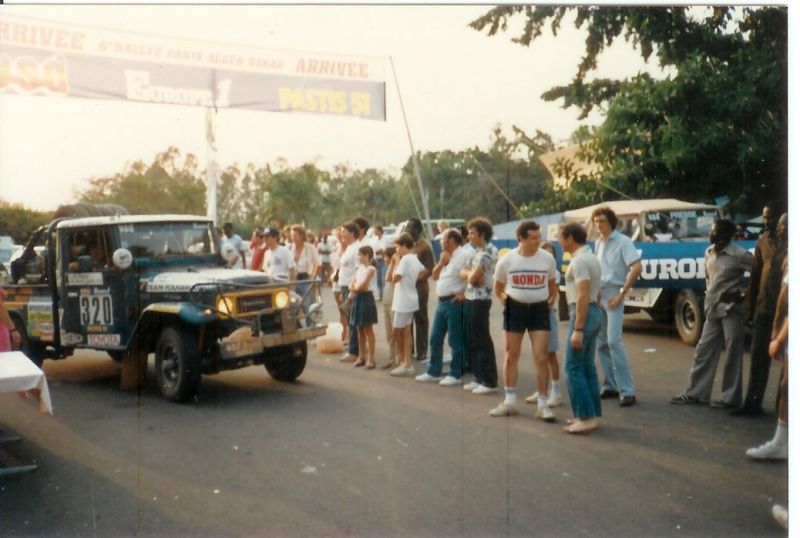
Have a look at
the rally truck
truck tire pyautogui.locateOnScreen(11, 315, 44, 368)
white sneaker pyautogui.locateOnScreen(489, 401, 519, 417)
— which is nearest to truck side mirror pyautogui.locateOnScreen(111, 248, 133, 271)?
the rally truck

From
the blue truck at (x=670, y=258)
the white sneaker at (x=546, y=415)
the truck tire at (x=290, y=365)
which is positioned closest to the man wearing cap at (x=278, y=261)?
the truck tire at (x=290, y=365)

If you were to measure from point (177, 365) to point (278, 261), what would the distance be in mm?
1964

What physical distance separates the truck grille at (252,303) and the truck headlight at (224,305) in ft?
0.28

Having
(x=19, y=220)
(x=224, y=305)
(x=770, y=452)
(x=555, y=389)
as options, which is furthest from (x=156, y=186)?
(x=770, y=452)

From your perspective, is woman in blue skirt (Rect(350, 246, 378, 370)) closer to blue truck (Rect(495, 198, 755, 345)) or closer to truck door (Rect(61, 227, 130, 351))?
blue truck (Rect(495, 198, 755, 345))

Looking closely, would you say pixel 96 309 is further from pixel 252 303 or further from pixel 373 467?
pixel 373 467

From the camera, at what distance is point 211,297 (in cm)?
691

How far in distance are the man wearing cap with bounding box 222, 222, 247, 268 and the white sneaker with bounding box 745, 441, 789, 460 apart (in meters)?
5.01

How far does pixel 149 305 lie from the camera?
23.0ft

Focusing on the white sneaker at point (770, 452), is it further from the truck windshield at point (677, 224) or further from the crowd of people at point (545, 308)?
the truck windshield at point (677, 224)

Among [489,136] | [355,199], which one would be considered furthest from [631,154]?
[355,199]

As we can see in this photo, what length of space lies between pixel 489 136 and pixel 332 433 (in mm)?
2764

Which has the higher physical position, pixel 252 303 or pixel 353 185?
pixel 353 185

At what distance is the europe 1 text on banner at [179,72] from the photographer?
541 centimetres
